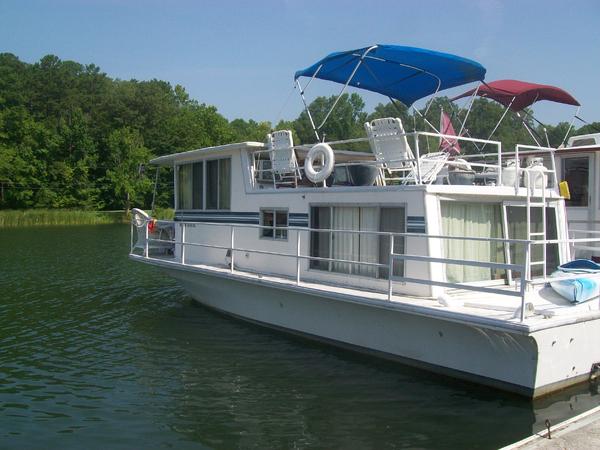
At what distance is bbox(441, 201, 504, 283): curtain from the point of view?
27.7ft

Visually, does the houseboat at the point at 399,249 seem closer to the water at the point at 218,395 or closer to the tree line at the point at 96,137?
the water at the point at 218,395

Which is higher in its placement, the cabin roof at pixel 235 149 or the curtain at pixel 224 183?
the cabin roof at pixel 235 149

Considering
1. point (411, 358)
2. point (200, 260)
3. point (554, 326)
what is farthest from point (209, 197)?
point (554, 326)

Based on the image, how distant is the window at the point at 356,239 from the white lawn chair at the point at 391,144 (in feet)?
2.42

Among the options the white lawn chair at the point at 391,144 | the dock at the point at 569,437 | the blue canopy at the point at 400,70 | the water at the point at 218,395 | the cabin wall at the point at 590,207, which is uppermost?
the blue canopy at the point at 400,70

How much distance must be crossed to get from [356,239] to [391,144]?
1.63 metres

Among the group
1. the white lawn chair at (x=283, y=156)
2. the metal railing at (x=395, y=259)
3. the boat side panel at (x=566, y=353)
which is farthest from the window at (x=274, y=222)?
the boat side panel at (x=566, y=353)

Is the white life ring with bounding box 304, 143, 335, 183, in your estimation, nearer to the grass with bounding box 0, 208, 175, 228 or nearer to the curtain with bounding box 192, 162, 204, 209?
the curtain with bounding box 192, 162, 204, 209

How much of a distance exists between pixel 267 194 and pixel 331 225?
174 centimetres

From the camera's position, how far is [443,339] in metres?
7.69

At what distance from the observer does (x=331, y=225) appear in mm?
9680

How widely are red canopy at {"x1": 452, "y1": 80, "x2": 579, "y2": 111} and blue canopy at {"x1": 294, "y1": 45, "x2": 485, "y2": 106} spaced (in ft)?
Result: 11.3

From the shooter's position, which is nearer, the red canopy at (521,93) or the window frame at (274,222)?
the window frame at (274,222)

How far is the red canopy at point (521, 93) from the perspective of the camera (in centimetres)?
1442
